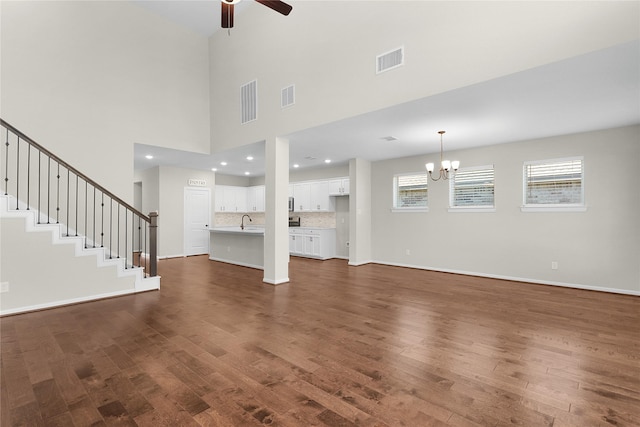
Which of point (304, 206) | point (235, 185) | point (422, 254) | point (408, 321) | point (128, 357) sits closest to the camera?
point (128, 357)

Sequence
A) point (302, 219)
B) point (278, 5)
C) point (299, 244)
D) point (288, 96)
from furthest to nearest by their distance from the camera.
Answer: point (302, 219)
point (299, 244)
point (288, 96)
point (278, 5)

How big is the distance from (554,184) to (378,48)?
13.6 ft

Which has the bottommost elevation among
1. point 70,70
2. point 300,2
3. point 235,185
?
point 235,185

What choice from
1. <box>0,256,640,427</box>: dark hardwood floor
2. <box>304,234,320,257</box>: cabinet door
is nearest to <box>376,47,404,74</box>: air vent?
<box>0,256,640,427</box>: dark hardwood floor

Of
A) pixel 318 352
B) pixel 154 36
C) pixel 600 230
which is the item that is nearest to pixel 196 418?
pixel 318 352

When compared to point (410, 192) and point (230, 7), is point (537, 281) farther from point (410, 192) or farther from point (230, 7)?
point (230, 7)

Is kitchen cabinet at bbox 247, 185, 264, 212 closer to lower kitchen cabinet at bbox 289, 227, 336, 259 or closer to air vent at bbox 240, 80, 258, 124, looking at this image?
lower kitchen cabinet at bbox 289, 227, 336, 259

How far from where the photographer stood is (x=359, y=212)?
7895mm

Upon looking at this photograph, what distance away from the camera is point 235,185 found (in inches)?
445

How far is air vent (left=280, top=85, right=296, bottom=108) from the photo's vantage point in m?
5.30

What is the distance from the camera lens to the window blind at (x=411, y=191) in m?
7.44

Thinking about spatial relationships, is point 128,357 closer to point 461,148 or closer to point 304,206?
point 461,148

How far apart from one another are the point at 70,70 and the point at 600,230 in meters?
9.44

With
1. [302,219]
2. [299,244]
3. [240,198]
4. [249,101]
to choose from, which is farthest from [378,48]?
[240,198]
